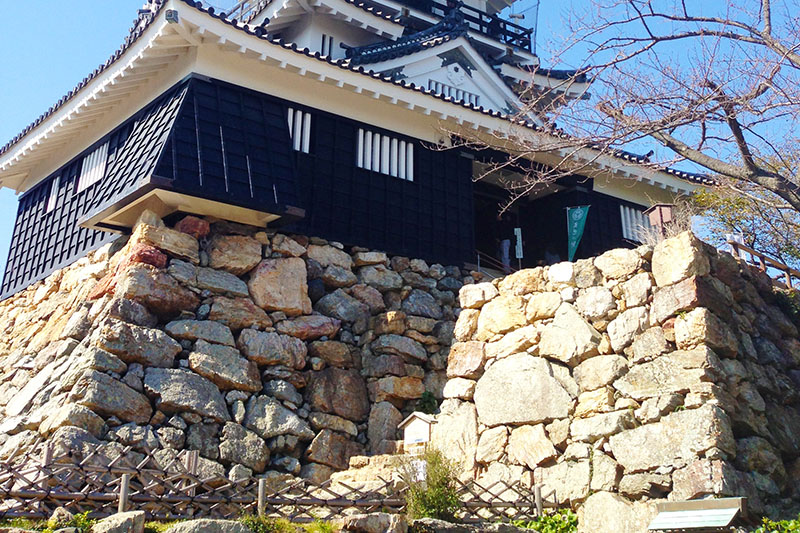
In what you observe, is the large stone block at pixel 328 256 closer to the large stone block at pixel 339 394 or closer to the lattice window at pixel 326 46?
the large stone block at pixel 339 394

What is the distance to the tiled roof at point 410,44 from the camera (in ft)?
52.7

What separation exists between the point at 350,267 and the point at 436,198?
2182 mm

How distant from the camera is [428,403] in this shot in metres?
11.1

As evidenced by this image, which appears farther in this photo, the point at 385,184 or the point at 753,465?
the point at 385,184

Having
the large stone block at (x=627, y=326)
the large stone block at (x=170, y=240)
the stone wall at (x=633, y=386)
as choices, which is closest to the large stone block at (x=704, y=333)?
the stone wall at (x=633, y=386)

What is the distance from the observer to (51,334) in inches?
450

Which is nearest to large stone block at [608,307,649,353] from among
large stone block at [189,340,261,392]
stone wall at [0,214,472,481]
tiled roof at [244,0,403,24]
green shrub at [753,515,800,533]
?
green shrub at [753,515,800,533]

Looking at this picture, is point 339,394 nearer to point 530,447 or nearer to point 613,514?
point 530,447

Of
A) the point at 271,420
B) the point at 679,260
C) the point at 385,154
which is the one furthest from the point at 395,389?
the point at 679,260

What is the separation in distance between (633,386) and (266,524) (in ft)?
12.3

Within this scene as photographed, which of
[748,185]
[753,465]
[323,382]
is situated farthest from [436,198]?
[753,465]

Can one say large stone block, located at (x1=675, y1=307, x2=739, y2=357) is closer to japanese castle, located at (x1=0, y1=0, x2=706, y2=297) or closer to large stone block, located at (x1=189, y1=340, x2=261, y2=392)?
japanese castle, located at (x1=0, y1=0, x2=706, y2=297)

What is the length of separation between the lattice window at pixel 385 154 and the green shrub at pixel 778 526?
7.84 m

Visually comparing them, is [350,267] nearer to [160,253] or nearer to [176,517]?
[160,253]
